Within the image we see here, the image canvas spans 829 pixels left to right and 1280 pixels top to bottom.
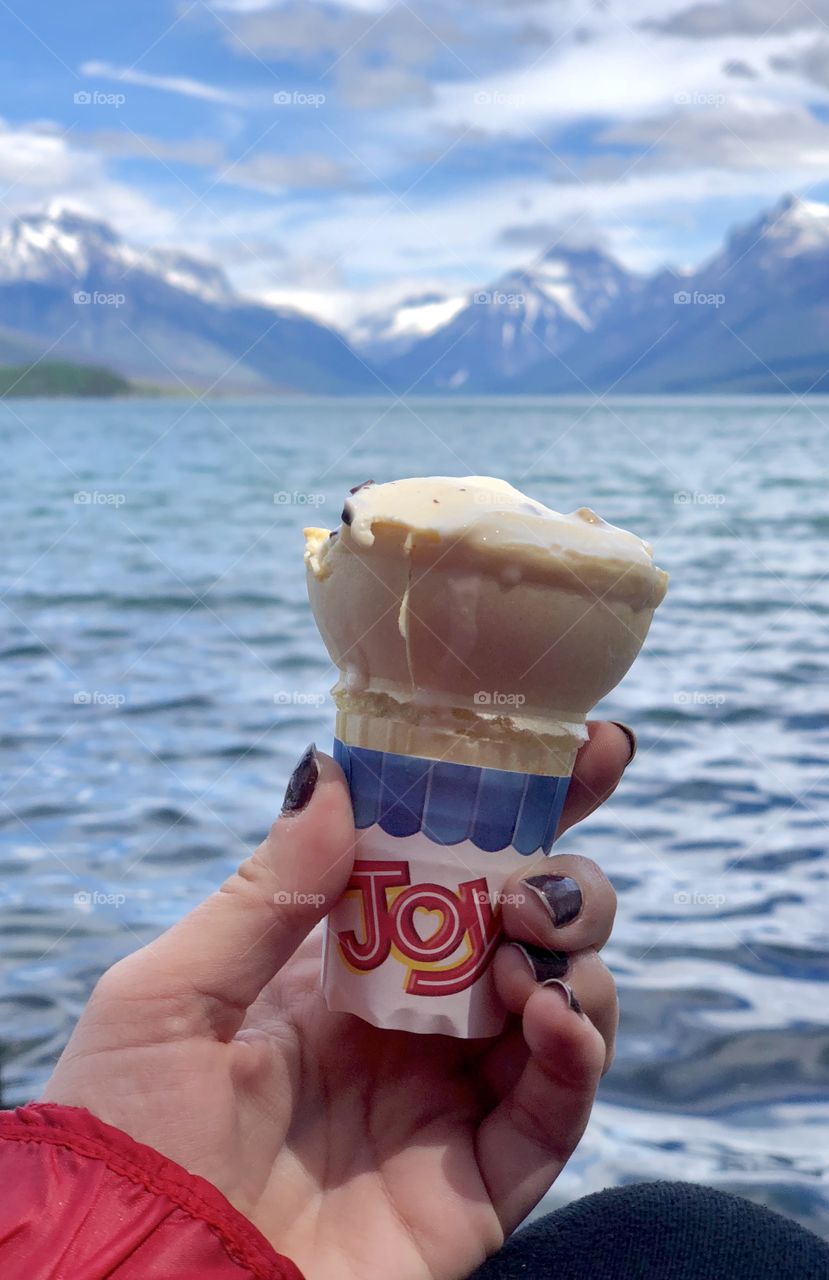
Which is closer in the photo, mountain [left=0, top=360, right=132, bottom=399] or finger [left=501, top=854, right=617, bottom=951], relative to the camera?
finger [left=501, top=854, right=617, bottom=951]

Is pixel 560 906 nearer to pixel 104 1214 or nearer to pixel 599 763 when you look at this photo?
pixel 599 763

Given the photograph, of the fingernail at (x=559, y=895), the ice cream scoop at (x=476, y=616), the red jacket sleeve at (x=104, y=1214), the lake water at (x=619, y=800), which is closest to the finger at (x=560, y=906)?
the fingernail at (x=559, y=895)

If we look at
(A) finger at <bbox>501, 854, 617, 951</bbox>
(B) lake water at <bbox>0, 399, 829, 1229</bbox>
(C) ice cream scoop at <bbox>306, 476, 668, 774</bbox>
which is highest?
(C) ice cream scoop at <bbox>306, 476, 668, 774</bbox>

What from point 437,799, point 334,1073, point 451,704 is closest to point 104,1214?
point 334,1073

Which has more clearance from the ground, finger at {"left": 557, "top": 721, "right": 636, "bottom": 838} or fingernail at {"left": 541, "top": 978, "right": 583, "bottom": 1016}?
finger at {"left": 557, "top": 721, "right": 636, "bottom": 838}

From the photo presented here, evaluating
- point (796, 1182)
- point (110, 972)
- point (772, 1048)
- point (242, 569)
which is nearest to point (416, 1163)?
point (110, 972)

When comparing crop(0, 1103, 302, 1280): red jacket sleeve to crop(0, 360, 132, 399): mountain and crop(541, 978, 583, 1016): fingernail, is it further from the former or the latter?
crop(0, 360, 132, 399): mountain

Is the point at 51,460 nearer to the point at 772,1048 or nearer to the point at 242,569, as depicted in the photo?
the point at 242,569

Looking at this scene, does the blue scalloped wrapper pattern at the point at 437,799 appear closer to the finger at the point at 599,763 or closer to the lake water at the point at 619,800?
the finger at the point at 599,763

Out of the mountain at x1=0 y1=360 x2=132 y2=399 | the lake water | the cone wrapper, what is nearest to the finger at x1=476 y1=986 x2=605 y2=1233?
the cone wrapper
